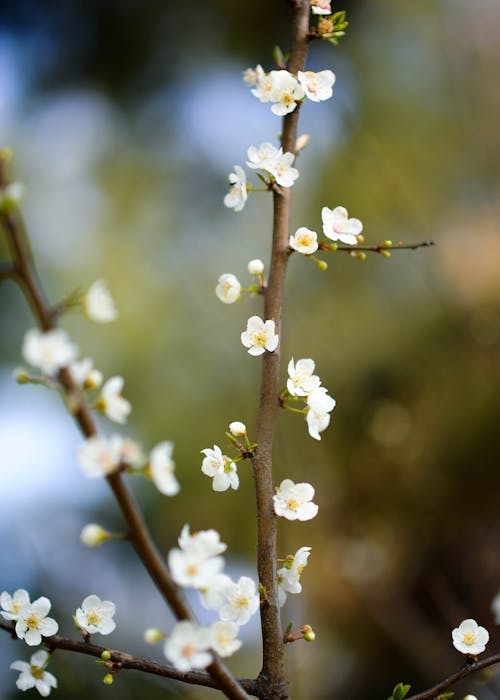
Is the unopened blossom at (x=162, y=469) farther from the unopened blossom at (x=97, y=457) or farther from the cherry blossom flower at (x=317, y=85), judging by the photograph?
the cherry blossom flower at (x=317, y=85)

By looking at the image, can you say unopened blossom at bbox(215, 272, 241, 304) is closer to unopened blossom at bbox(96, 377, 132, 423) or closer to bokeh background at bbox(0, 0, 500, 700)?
unopened blossom at bbox(96, 377, 132, 423)

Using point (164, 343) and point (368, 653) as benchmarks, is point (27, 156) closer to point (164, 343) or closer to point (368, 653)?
point (164, 343)

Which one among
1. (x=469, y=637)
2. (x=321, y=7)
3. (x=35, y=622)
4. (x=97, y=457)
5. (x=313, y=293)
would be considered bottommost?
(x=313, y=293)

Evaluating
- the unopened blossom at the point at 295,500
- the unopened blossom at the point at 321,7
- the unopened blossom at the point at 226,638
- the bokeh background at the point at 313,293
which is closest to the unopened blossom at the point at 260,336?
the unopened blossom at the point at 295,500

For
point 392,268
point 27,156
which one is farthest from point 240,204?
point 27,156

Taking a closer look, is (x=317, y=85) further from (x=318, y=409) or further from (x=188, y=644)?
(x=188, y=644)

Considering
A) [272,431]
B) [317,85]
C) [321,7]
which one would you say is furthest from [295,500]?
[321,7]
